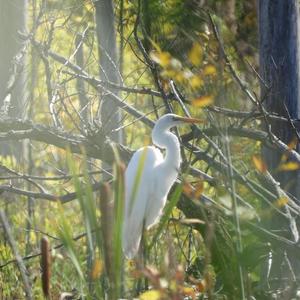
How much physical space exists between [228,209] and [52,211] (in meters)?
4.58

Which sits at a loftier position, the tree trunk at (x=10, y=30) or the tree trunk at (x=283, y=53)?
the tree trunk at (x=10, y=30)

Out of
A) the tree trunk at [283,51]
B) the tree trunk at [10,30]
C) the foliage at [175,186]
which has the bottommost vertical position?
the foliage at [175,186]

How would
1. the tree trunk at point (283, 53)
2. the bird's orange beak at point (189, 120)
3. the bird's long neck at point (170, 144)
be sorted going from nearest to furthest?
the bird's orange beak at point (189, 120) < the tree trunk at point (283, 53) < the bird's long neck at point (170, 144)

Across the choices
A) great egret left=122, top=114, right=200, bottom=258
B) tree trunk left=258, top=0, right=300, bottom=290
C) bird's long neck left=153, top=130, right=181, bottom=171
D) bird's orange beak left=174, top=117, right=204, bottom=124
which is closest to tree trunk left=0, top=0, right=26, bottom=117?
great egret left=122, top=114, right=200, bottom=258

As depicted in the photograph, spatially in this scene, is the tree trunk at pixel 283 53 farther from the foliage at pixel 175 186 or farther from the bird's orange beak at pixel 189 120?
the bird's orange beak at pixel 189 120

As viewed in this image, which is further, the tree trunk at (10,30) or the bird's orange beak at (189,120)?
the tree trunk at (10,30)

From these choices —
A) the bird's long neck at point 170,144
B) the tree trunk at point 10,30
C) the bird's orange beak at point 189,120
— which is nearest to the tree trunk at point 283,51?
the bird's orange beak at point 189,120

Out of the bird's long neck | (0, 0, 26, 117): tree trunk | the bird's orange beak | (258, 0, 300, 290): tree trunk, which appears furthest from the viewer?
(0, 0, 26, 117): tree trunk

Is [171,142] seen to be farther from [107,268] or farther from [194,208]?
[107,268]

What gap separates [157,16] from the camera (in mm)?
6348

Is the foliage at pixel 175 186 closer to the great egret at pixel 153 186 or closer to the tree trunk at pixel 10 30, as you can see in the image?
the great egret at pixel 153 186

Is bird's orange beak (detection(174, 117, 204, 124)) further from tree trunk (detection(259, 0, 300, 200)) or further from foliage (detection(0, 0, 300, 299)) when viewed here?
tree trunk (detection(259, 0, 300, 200))

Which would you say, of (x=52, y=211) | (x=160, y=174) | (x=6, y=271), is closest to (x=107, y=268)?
(x=6, y=271)

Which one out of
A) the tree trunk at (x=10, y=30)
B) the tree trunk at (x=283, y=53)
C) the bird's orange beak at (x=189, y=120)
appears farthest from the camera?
the tree trunk at (x=10, y=30)
